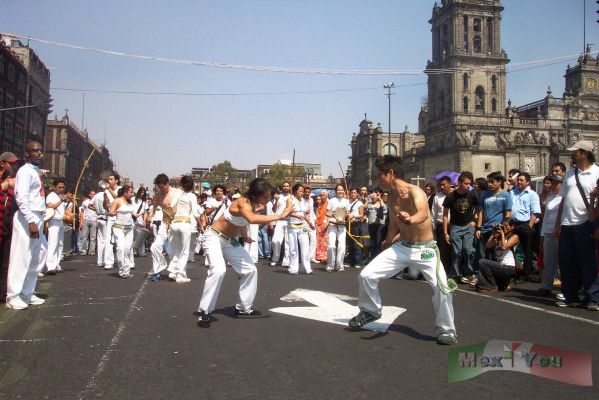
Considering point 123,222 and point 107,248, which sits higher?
point 123,222

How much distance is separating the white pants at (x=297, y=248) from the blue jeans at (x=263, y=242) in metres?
4.86

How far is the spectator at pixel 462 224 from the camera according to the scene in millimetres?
10672

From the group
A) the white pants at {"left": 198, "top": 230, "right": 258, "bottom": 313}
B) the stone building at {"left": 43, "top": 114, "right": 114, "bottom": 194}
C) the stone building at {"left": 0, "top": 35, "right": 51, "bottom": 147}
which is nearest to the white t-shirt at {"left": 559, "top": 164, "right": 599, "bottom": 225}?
the white pants at {"left": 198, "top": 230, "right": 258, "bottom": 313}

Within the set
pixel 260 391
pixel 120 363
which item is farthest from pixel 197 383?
pixel 120 363

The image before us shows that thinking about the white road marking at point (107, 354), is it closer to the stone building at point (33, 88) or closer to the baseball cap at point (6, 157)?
the baseball cap at point (6, 157)

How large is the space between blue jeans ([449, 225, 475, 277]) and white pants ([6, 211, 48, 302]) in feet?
24.4

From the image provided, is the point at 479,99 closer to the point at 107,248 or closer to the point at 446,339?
the point at 107,248

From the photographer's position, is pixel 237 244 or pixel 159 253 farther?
pixel 159 253

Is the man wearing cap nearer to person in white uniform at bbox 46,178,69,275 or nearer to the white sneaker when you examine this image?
the white sneaker

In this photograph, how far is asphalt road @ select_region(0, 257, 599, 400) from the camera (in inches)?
162

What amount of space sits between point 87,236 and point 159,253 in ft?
31.0

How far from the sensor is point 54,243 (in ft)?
40.6

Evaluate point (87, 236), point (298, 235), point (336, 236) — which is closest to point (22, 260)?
point (298, 235)

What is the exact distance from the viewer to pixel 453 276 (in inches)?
428
